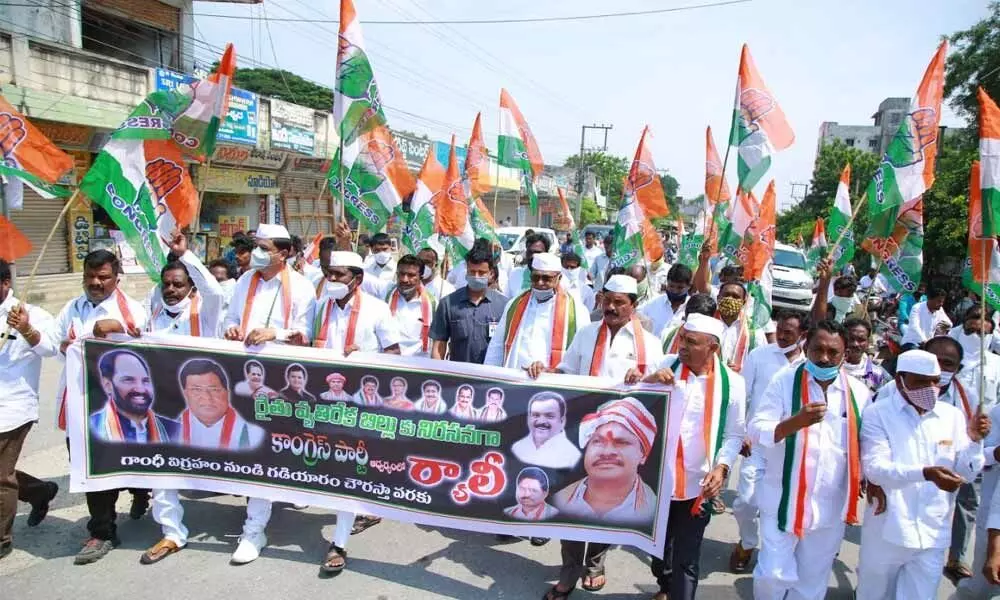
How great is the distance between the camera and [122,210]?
473cm

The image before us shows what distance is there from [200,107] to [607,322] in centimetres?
355

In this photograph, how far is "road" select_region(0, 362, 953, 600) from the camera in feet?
13.0

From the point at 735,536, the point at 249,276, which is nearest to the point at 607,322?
the point at 735,536

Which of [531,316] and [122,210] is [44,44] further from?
[531,316]

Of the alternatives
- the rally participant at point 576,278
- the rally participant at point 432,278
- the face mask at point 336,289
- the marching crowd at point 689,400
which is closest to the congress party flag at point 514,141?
the rally participant at point 576,278

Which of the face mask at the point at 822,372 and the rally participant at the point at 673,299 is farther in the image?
the rally participant at the point at 673,299

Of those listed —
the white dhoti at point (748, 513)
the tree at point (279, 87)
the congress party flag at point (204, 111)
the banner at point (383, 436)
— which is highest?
the tree at point (279, 87)

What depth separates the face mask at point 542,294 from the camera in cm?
473

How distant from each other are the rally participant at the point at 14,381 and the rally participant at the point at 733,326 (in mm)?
4740

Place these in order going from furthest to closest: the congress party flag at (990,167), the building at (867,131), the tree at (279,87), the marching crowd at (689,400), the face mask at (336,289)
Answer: the building at (867,131), the tree at (279,87), the face mask at (336,289), the congress party flag at (990,167), the marching crowd at (689,400)

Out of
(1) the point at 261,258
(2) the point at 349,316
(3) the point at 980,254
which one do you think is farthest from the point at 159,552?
(3) the point at 980,254

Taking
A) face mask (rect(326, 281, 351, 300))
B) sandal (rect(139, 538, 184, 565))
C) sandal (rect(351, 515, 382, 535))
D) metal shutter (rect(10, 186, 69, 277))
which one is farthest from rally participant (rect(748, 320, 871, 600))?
metal shutter (rect(10, 186, 69, 277))

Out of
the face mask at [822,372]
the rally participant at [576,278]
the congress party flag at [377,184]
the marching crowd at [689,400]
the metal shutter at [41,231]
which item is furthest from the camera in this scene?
the metal shutter at [41,231]

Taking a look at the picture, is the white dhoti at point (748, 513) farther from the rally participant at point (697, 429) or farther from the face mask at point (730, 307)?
the face mask at point (730, 307)
